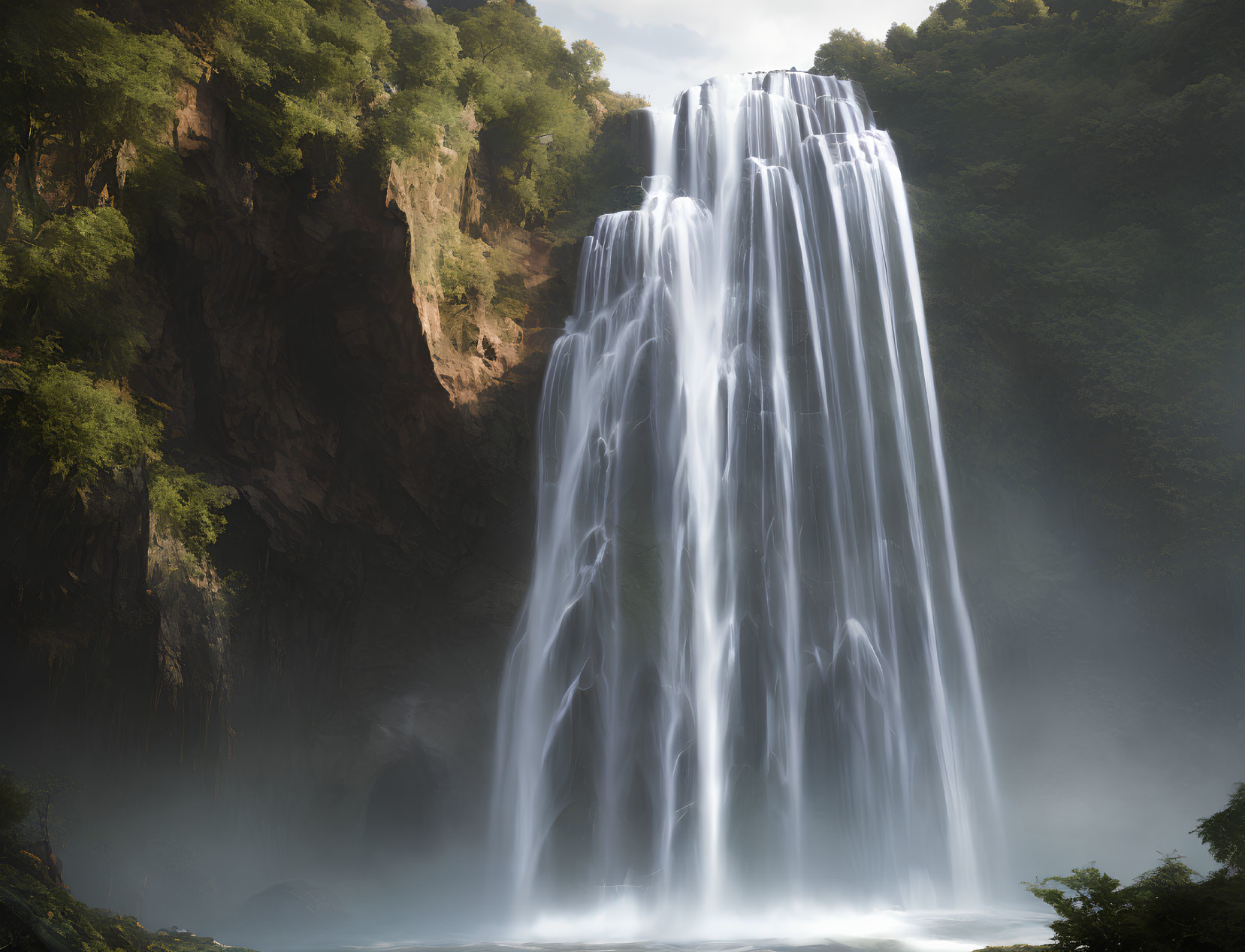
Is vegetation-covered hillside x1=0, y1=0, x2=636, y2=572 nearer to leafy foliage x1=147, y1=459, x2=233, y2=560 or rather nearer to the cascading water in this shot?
leafy foliage x1=147, y1=459, x2=233, y2=560

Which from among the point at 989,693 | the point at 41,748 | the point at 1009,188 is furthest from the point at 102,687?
the point at 1009,188

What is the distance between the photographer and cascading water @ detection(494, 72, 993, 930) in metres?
13.9

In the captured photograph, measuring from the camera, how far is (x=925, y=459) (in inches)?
659

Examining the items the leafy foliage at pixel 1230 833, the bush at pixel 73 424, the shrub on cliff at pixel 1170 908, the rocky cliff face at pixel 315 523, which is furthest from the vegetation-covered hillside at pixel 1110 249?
the bush at pixel 73 424

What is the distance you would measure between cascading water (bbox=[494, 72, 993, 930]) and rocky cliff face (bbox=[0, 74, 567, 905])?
55.9 inches

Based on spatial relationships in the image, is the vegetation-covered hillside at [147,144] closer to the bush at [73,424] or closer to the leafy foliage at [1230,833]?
the bush at [73,424]

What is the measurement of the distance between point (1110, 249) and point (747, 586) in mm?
12285

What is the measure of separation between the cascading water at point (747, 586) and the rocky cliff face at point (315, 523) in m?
1.42

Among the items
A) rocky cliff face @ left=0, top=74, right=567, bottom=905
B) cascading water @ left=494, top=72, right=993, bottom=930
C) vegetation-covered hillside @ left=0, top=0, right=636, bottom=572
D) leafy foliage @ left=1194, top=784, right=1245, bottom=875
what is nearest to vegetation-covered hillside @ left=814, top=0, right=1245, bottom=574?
cascading water @ left=494, top=72, right=993, bottom=930

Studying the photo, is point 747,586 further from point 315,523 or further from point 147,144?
point 147,144

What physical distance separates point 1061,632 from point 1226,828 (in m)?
13.0

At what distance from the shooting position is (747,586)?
15.0 meters

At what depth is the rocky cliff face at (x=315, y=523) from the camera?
11.5 metres

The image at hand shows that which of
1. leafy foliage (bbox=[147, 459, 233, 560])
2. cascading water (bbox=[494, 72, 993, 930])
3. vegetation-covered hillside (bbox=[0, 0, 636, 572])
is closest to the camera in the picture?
vegetation-covered hillside (bbox=[0, 0, 636, 572])
